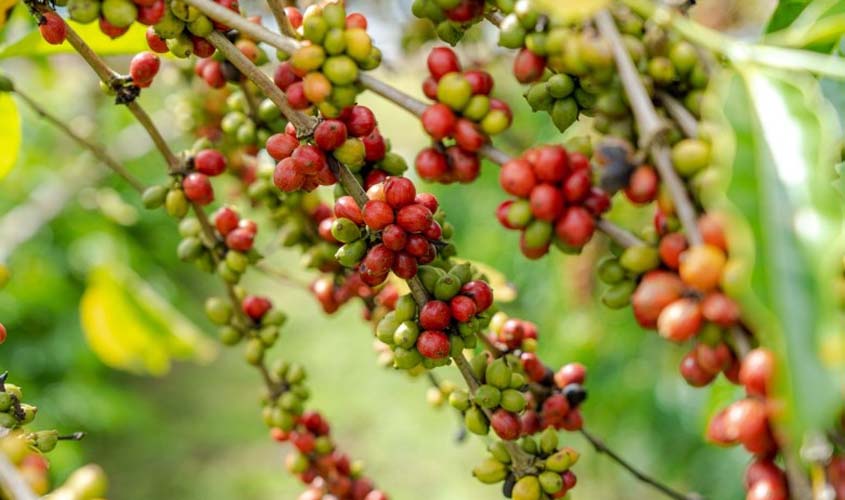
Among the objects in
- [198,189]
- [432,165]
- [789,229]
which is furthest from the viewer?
[198,189]

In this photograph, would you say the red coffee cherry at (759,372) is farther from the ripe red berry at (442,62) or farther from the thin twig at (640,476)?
the thin twig at (640,476)

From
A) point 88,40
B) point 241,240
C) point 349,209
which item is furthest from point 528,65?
point 88,40

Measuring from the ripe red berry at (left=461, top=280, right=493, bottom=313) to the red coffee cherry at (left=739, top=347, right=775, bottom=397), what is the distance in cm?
25

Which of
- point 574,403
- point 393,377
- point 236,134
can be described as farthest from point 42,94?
point 574,403

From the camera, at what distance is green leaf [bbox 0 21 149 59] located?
889 millimetres

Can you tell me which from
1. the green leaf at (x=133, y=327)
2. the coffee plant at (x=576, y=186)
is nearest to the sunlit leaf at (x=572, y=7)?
the coffee plant at (x=576, y=186)

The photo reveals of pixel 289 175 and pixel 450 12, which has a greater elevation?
pixel 450 12

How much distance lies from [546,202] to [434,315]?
0.16m

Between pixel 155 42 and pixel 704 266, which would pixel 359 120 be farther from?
pixel 704 266

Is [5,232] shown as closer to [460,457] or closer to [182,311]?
[182,311]

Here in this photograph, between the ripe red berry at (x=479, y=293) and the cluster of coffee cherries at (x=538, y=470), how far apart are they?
120mm

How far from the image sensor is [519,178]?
0.51 metres

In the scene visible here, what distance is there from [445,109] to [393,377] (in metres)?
4.28

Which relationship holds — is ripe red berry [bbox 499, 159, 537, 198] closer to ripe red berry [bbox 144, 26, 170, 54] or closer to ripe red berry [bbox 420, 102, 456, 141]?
ripe red berry [bbox 420, 102, 456, 141]
